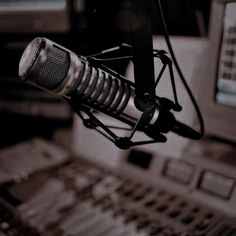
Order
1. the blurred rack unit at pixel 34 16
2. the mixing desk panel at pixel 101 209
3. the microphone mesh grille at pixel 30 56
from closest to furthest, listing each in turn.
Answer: the microphone mesh grille at pixel 30 56, the mixing desk panel at pixel 101 209, the blurred rack unit at pixel 34 16

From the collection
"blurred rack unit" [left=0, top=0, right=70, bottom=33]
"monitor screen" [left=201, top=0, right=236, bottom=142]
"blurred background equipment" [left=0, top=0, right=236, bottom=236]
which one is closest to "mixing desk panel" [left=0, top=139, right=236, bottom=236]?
"blurred background equipment" [left=0, top=0, right=236, bottom=236]

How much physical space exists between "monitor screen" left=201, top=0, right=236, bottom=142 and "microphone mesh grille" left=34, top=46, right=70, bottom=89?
0.45m

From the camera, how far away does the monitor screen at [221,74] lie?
91cm

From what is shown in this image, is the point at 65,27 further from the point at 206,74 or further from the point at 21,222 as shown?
the point at 21,222

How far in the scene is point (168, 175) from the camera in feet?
3.21

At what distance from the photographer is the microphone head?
59 cm

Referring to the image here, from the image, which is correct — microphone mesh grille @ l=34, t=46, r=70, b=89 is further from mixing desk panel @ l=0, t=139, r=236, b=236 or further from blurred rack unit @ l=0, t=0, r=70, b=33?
blurred rack unit @ l=0, t=0, r=70, b=33

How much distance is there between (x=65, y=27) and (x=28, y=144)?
443 mm

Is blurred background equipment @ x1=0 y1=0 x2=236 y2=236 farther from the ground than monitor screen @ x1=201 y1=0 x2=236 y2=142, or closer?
closer

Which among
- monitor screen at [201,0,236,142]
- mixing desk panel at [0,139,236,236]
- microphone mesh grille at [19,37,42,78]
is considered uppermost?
microphone mesh grille at [19,37,42,78]

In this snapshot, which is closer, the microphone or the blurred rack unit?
the microphone

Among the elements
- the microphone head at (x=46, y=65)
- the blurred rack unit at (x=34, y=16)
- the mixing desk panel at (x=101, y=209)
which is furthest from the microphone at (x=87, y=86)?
the blurred rack unit at (x=34, y=16)

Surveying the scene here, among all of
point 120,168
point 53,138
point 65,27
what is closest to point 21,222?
point 120,168

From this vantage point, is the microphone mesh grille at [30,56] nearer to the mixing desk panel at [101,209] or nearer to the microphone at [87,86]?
the microphone at [87,86]
